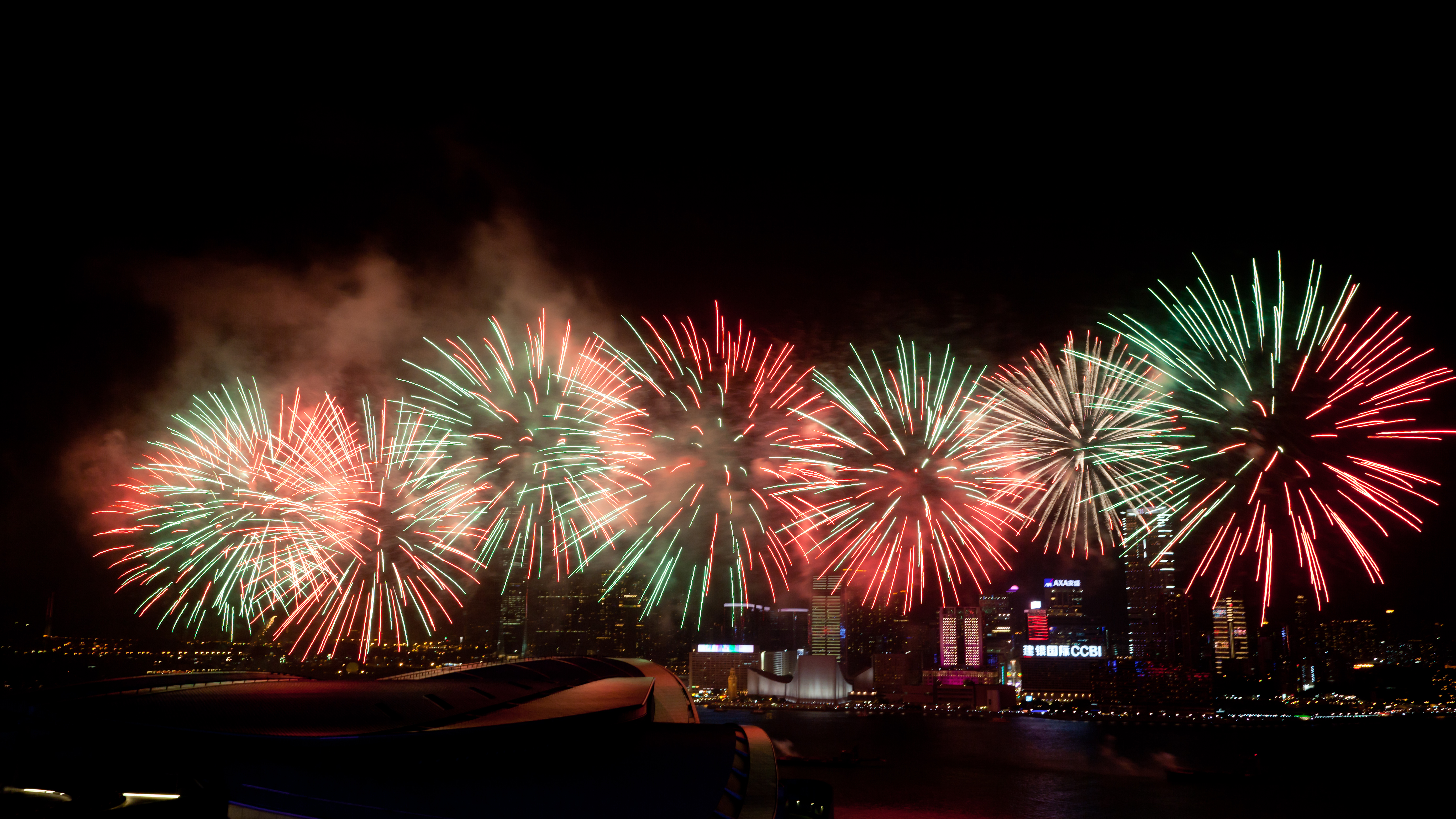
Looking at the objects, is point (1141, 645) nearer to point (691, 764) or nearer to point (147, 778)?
point (691, 764)

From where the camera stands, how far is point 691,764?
18.5 meters

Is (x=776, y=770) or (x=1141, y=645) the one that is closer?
(x=776, y=770)

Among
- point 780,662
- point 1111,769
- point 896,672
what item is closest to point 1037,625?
point 896,672

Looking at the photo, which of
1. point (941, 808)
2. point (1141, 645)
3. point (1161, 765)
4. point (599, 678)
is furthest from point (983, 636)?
point (599, 678)

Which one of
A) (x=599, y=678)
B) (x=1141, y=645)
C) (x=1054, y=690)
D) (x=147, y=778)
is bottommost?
(x=1054, y=690)

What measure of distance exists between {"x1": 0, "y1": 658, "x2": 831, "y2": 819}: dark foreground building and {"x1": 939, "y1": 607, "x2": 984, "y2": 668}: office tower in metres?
179

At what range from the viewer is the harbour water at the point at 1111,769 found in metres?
53.8

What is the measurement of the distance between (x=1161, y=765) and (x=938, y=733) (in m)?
35.2

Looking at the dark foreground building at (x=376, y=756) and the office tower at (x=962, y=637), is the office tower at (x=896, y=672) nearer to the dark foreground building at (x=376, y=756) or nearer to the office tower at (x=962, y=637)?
the office tower at (x=962, y=637)

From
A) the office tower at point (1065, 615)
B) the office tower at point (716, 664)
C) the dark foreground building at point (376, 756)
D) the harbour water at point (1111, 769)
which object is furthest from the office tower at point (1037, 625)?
the dark foreground building at point (376, 756)

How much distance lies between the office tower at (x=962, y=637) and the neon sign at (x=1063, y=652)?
584 inches

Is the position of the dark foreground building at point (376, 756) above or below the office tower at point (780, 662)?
above

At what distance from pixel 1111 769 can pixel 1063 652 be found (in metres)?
105

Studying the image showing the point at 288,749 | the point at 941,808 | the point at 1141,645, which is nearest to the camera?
the point at 288,749
